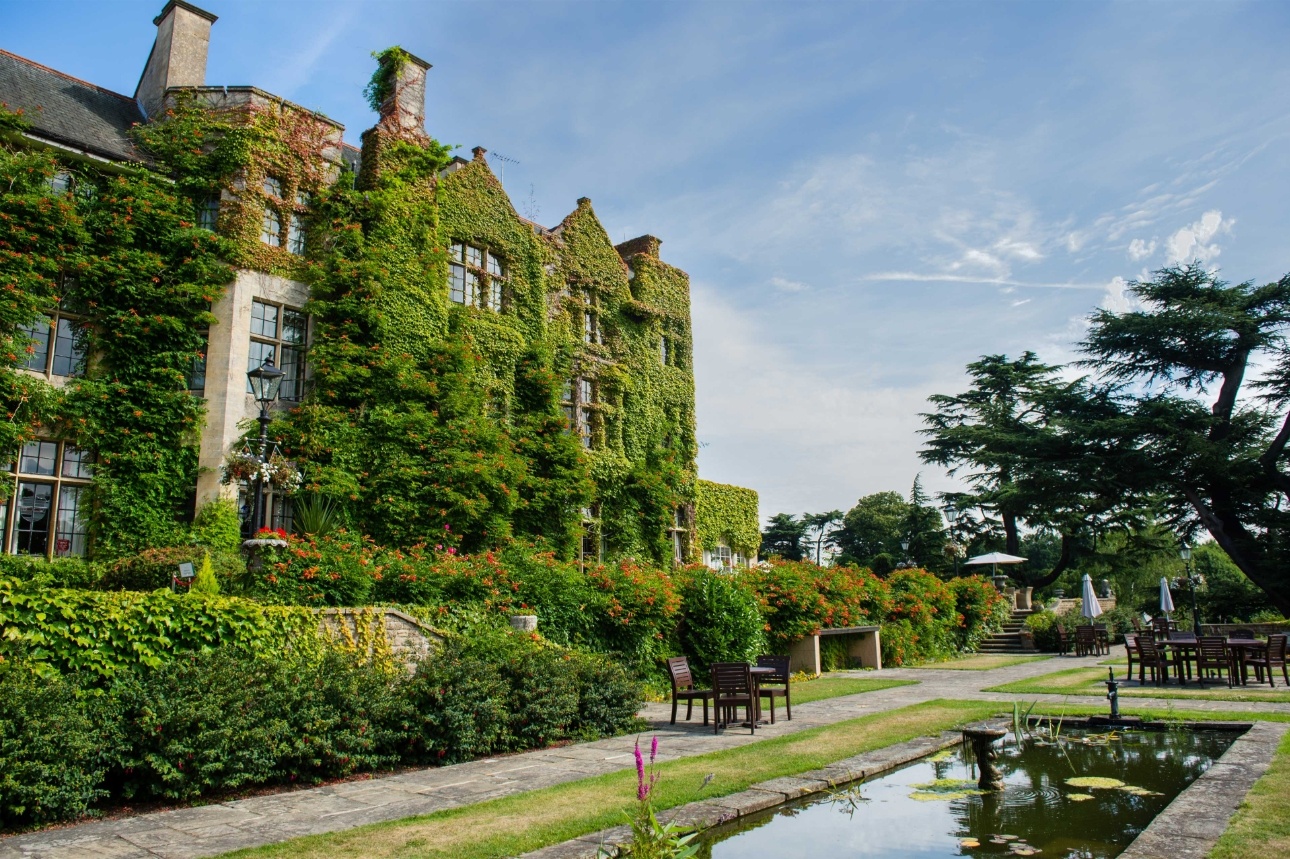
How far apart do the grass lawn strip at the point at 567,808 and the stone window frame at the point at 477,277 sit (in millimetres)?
15767

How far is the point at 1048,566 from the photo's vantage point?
70438 mm

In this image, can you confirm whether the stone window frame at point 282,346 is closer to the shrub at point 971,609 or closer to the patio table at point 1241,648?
the patio table at point 1241,648

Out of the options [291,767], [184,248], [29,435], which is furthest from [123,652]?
[184,248]

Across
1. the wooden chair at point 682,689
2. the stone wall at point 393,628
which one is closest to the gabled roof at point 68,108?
the stone wall at point 393,628

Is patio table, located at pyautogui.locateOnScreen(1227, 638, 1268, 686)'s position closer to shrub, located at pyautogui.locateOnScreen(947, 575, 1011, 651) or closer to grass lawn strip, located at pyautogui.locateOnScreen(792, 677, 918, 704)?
grass lawn strip, located at pyautogui.locateOnScreen(792, 677, 918, 704)

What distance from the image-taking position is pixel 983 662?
2339 centimetres

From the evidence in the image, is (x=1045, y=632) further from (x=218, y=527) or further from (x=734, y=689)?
(x=218, y=527)

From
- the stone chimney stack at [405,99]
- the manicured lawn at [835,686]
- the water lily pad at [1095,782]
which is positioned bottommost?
the manicured lawn at [835,686]

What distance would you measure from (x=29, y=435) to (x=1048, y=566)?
72213mm

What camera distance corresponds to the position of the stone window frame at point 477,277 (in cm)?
2286

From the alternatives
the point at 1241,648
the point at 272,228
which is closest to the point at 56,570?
the point at 272,228

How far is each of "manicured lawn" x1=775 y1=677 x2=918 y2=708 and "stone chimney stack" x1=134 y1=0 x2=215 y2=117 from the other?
1953 centimetres

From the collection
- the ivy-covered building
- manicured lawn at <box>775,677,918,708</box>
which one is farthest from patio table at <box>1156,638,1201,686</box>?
the ivy-covered building

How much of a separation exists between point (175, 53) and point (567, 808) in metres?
20.9
